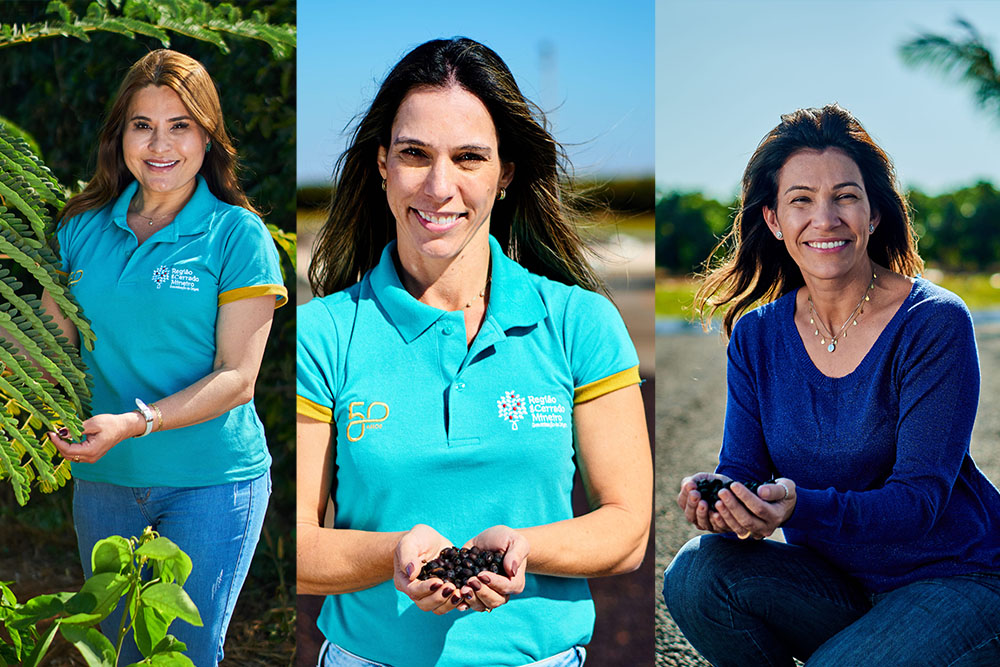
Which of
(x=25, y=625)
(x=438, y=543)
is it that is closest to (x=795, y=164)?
(x=438, y=543)

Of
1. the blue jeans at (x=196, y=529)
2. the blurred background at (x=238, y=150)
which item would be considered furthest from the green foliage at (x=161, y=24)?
the blue jeans at (x=196, y=529)

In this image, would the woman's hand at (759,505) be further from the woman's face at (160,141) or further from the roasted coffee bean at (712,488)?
the woman's face at (160,141)

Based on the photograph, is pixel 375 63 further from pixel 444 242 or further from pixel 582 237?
pixel 582 237

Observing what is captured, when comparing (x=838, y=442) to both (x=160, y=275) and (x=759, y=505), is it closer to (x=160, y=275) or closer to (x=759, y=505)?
Result: (x=759, y=505)

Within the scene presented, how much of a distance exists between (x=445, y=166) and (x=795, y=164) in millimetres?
849

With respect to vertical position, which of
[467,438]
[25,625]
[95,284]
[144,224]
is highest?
[144,224]

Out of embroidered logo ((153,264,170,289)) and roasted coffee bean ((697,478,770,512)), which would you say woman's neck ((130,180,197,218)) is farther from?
roasted coffee bean ((697,478,770,512))

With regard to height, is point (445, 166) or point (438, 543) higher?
point (445, 166)

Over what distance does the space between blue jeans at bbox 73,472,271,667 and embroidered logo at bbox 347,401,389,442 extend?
0.46 metres

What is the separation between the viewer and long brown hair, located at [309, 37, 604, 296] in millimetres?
2283

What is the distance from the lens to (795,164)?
→ 7.58 feet

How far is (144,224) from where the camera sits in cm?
251

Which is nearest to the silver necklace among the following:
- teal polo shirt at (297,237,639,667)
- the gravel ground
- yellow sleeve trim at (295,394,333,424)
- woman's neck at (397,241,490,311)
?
teal polo shirt at (297,237,639,667)

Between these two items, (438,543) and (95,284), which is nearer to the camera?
(438,543)
